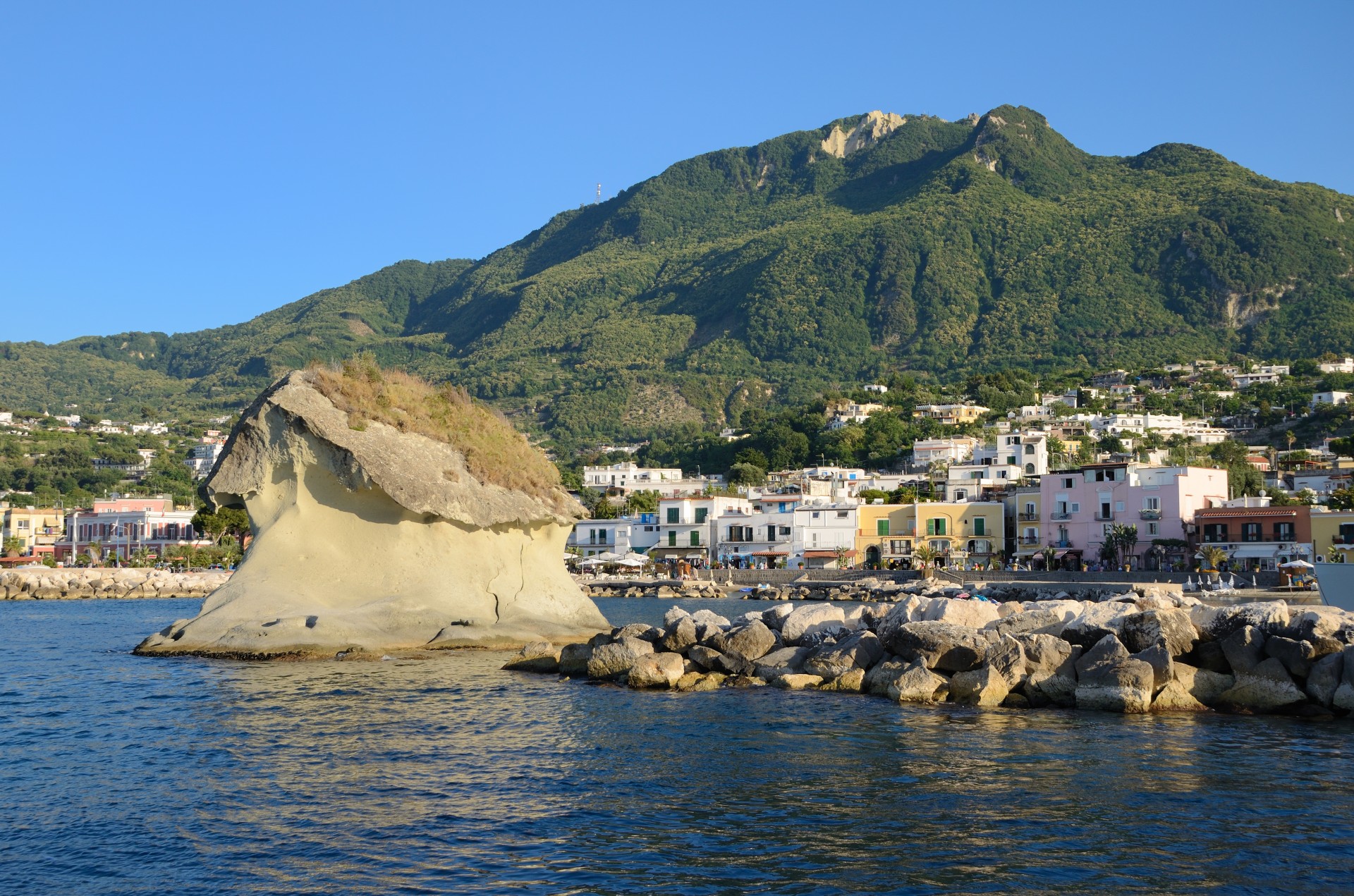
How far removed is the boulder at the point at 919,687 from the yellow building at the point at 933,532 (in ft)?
160

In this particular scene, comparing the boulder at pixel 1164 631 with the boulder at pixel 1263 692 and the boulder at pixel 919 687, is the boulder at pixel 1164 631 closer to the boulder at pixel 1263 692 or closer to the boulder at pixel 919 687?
the boulder at pixel 1263 692

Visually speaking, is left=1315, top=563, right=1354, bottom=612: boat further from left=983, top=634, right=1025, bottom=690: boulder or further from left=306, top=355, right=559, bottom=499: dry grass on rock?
left=306, top=355, right=559, bottom=499: dry grass on rock

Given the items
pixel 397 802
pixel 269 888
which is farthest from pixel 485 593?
pixel 269 888

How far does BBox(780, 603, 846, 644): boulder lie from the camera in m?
22.1

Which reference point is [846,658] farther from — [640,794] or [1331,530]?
[1331,530]

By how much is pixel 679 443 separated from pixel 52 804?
129390mm

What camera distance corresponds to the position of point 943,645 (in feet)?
61.8

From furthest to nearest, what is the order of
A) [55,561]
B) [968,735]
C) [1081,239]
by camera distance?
[1081,239], [55,561], [968,735]

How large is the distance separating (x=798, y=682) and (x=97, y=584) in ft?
156

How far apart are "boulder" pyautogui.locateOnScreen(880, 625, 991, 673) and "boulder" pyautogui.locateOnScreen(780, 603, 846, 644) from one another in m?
2.77

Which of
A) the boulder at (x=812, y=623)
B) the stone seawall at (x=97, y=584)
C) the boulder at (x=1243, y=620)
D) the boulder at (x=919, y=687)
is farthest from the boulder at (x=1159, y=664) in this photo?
the stone seawall at (x=97, y=584)

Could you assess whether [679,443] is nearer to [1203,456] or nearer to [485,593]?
[1203,456]

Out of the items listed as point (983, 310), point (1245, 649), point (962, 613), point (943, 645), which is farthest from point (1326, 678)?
point (983, 310)

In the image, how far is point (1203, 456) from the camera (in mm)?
94188
